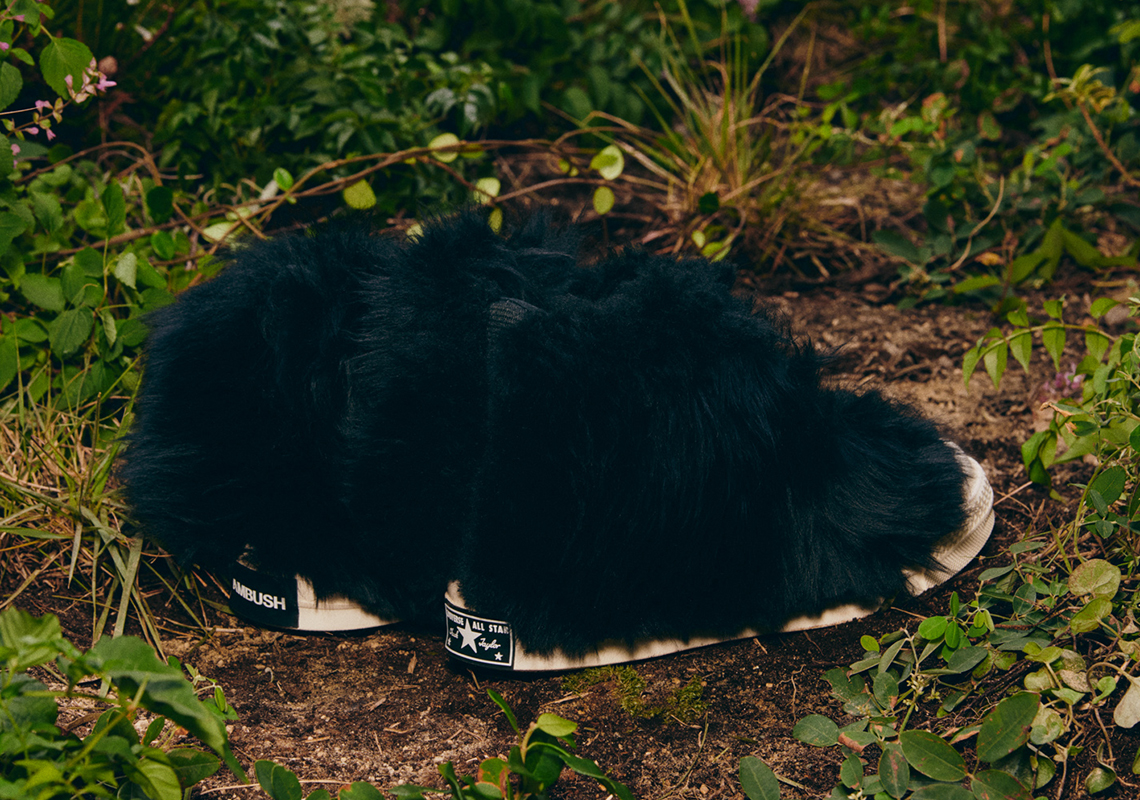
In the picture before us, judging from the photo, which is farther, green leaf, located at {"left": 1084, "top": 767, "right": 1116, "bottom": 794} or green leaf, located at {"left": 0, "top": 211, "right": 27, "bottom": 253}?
green leaf, located at {"left": 0, "top": 211, "right": 27, "bottom": 253}

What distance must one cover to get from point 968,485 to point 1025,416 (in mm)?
651

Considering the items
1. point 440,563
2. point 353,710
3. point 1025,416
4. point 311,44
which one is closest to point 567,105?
point 311,44

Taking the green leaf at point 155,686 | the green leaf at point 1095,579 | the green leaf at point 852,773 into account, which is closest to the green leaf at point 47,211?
the green leaf at point 155,686

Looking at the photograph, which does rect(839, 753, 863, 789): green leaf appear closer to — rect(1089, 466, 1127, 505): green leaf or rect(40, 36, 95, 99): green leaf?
rect(1089, 466, 1127, 505): green leaf

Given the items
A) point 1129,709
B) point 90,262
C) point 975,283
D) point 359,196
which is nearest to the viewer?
point 1129,709

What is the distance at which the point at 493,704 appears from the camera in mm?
1397

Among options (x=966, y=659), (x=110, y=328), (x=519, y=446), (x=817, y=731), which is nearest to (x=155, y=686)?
(x=519, y=446)

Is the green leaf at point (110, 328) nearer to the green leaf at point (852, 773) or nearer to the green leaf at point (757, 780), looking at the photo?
the green leaf at point (757, 780)

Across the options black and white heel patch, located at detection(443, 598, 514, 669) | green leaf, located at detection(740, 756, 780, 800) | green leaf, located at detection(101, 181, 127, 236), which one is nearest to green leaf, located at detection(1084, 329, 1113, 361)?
green leaf, located at detection(740, 756, 780, 800)

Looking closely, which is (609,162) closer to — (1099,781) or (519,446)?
(519,446)

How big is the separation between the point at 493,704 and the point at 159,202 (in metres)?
1.38

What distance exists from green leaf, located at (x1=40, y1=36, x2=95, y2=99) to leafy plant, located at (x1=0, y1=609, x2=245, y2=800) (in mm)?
1033

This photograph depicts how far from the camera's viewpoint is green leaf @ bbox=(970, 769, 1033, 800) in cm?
111

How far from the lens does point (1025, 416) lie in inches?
79.7
